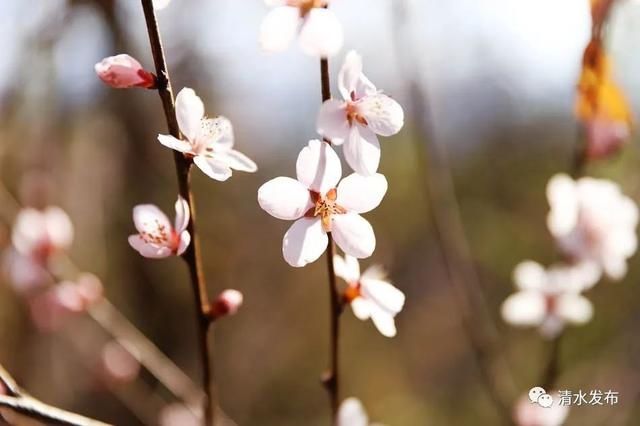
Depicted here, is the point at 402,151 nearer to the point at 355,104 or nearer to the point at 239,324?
the point at 239,324

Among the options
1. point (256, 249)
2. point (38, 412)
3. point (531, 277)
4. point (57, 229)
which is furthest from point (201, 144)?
point (256, 249)

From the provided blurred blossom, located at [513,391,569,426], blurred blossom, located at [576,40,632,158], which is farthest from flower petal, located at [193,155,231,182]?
blurred blossom, located at [513,391,569,426]

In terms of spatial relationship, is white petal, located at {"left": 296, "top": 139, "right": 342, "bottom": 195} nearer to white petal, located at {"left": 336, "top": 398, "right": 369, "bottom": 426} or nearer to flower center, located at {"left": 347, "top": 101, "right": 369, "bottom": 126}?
flower center, located at {"left": 347, "top": 101, "right": 369, "bottom": 126}

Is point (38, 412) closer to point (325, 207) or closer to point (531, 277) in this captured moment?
point (325, 207)

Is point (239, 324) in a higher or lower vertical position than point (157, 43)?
higher

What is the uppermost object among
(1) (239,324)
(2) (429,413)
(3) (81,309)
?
(1) (239,324)

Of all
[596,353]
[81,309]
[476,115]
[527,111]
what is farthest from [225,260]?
[476,115]
